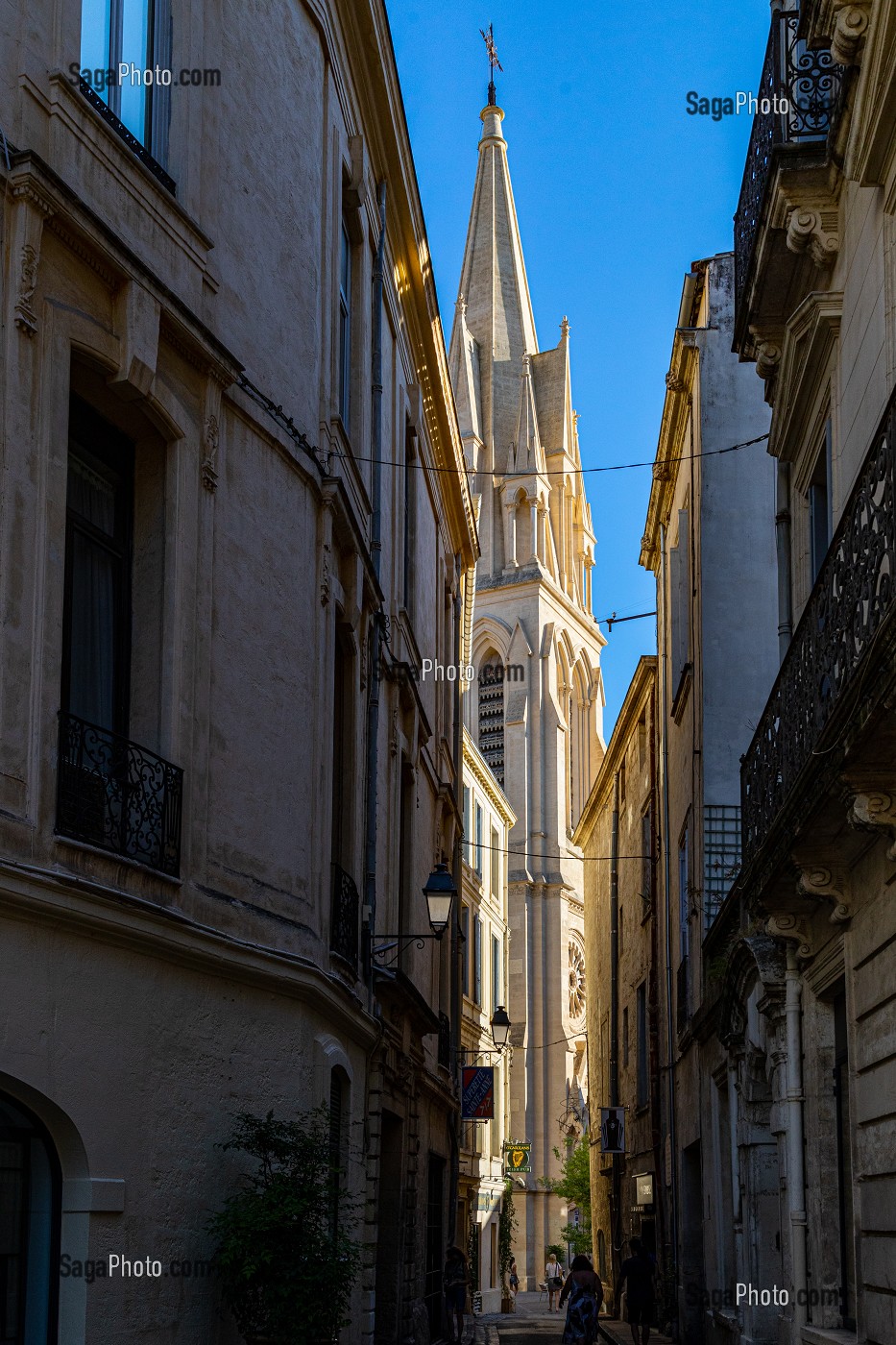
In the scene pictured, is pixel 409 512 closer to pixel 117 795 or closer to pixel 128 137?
pixel 128 137

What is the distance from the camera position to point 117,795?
911 centimetres

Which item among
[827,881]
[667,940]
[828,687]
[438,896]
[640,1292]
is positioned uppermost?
[828,687]

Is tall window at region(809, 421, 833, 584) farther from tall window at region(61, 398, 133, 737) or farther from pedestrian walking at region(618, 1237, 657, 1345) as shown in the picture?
pedestrian walking at region(618, 1237, 657, 1345)

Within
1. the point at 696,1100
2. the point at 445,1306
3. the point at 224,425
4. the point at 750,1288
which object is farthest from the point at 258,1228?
the point at 445,1306

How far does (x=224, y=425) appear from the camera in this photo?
36.3 feet

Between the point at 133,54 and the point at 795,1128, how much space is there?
789 centimetres

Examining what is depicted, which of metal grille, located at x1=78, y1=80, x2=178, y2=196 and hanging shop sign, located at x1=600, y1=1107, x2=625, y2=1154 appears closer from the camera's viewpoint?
metal grille, located at x1=78, y1=80, x2=178, y2=196

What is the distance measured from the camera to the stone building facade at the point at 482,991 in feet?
136

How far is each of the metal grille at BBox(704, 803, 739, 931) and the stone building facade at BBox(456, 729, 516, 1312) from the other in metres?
19.9

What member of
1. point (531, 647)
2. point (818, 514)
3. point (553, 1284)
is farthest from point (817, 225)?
point (531, 647)

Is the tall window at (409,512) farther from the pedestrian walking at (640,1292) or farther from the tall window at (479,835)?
Answer: the tall window at (479,835)

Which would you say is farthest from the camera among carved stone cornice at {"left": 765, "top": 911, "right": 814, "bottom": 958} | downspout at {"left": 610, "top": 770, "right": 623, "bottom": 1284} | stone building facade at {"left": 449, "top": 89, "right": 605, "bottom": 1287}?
stone building facade at {"left": 449, "top": 89, "right": 605, "bottom": 1287}

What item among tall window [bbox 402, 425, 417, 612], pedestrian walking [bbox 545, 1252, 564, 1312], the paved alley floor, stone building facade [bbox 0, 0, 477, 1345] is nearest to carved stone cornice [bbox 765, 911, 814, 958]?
stone building facade [bbox 0, 0, 477, 1345]

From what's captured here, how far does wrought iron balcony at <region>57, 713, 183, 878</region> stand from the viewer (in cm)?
860
